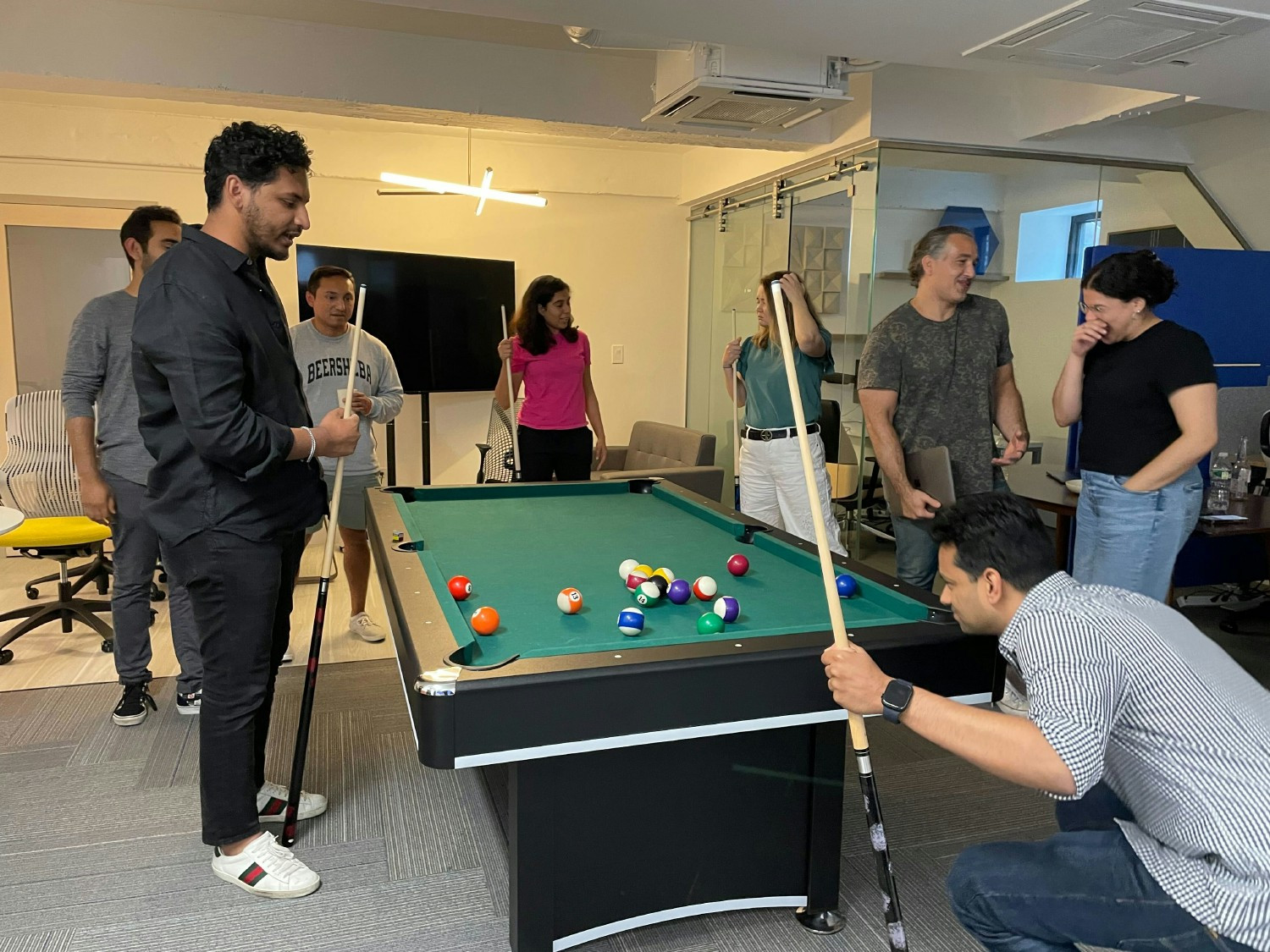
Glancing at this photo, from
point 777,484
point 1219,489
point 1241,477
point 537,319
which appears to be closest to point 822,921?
point 777,484

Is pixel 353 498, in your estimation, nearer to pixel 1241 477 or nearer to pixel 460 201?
pixel 460 201

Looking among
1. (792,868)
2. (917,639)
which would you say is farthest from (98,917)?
(917,639)

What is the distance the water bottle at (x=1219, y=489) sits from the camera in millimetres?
3656

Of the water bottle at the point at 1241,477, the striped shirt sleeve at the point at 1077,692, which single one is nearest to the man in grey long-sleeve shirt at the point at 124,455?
the striped shirt sleeve at the point at 1077,692

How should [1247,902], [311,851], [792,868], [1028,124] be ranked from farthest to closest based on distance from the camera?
[1028,124], [311,851], [792,868], [1247,902]

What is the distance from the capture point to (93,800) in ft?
7.99

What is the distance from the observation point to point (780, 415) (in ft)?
10.9

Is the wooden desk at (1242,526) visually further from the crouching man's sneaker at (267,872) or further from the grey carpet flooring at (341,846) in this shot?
the crouching man's sneaker at (267,872)

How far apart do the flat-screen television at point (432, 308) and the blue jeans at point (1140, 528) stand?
156 inches

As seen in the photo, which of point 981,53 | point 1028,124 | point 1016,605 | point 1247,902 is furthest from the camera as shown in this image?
point 1028,124

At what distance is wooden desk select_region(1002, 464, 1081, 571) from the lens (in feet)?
11.5

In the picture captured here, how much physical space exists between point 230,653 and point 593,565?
0.84m

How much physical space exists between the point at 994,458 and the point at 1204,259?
252 cm

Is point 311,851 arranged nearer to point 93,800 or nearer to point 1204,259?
point 93,800
